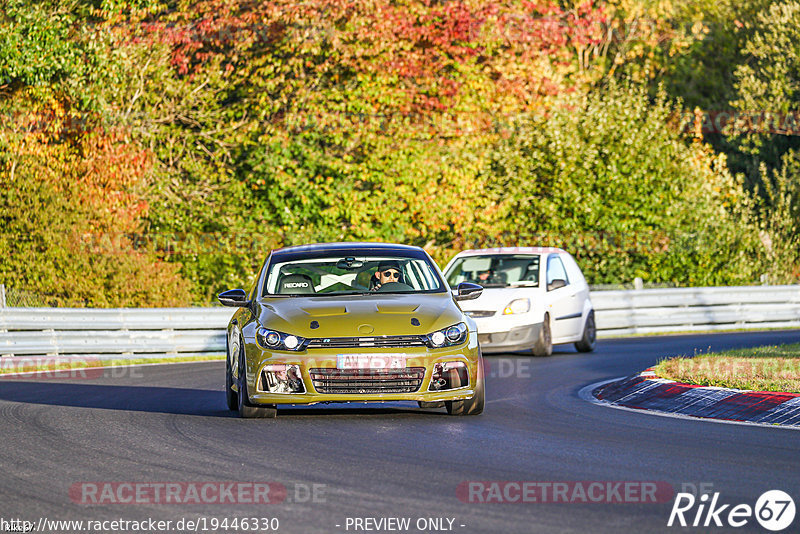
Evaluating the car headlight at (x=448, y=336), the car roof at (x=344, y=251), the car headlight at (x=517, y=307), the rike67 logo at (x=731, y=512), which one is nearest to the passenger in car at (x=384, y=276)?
the car roof at (x=344, y=251)

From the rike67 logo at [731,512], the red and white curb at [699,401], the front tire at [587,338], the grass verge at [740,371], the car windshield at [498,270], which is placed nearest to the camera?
the rike67 logo at [731,512]

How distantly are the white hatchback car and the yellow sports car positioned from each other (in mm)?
7330

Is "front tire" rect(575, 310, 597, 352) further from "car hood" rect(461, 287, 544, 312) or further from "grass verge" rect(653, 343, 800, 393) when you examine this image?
"grass verge" rect(653, 343, 800, 393)

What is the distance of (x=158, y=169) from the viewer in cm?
3102

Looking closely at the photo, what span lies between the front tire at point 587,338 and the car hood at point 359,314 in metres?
9.95

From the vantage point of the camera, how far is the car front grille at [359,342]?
11531 mm

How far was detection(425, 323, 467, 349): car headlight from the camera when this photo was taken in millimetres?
11688

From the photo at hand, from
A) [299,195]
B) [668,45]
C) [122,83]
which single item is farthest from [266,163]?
[668,45]

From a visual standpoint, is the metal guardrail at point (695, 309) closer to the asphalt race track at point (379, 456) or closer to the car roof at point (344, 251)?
the asphalt race track at point (379, 456)

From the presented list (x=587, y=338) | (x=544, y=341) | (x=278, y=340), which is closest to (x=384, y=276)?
(x=278, y=340)

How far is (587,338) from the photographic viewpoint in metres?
22.3

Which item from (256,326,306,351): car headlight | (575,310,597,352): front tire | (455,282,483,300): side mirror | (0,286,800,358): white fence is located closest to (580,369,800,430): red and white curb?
(455,282,483,300): side mirror

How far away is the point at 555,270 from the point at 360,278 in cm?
930

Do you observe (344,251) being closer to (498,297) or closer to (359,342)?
(359,342)
